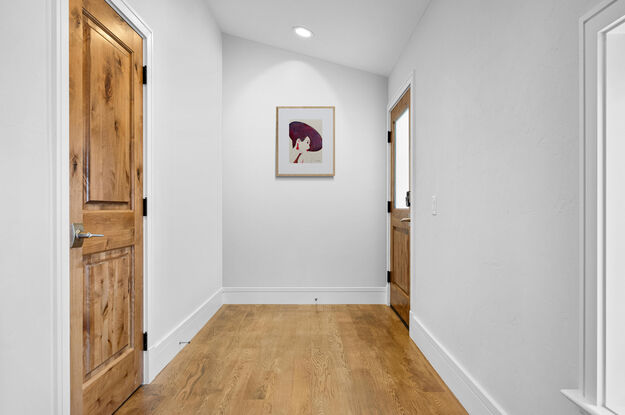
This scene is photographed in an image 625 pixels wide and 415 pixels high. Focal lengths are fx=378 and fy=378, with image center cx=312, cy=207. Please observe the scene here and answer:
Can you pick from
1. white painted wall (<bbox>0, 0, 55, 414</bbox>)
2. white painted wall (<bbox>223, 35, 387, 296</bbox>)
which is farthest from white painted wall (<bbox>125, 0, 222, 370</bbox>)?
white painted wall (<bbox>0, 0, 55, 414</bbox>)

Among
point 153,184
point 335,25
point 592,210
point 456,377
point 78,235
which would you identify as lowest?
point 456,377

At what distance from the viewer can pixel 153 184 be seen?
2.17 meters

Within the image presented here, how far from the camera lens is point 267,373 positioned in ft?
7.36

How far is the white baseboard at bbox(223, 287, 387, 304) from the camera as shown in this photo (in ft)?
12.5

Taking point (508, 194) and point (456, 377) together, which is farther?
point (456, 377)

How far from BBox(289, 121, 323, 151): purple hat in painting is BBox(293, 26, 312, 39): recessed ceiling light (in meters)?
0.80

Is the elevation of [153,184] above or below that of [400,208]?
above

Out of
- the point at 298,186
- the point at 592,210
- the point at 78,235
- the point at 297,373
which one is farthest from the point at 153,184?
the point at 592,210

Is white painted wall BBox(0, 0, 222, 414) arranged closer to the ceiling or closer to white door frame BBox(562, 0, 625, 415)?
the ceiling

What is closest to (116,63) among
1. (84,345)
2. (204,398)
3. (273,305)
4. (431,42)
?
(84,345)

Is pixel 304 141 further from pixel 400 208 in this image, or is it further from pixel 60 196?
pixel 60 196

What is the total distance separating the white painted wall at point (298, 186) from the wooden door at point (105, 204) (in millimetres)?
1727

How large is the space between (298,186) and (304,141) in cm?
46

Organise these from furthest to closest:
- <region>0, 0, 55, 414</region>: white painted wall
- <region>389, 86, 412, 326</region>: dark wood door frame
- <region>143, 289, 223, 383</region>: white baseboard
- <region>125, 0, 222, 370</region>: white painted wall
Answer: <region>389, 86, 412, 326</region>: dark wood door frame, <region>125, 0, 222, 370</region>: white painted wall, <region>143, 289, 223, 383</region>: white baseboard, <region>0, 0, 55, 414</region>: white painted wall
